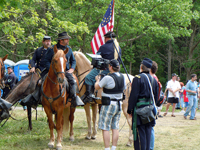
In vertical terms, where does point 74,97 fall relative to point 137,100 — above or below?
below

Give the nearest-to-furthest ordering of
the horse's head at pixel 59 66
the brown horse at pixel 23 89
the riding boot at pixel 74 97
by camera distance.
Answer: the horse's head at pixel 59 66, the riding boot at pixel 74 97, the brown horse at pixel 23 89

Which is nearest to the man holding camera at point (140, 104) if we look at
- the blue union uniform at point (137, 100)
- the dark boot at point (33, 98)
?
the blue union uniform at point (137, 100)

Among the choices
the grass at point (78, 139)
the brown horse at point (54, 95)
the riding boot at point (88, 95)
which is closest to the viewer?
the brown horse at point (54, 95)

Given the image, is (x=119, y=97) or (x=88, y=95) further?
(x=88, y=95)

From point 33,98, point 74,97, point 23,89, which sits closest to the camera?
point 74,97

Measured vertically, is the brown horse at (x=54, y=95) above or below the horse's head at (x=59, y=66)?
below

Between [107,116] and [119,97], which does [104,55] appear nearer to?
[119,97]

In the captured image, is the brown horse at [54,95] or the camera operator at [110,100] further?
the brown horse at [54,95]

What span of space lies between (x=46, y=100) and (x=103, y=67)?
1767mm

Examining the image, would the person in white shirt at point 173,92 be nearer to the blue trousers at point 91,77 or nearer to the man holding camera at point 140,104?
the blue trousers at point 91,77

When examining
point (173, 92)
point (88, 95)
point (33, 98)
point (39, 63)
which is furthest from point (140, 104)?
point (173, 92)

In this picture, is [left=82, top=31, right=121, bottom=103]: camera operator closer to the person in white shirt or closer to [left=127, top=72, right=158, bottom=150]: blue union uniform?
[left=127, top=72, right=158, bottom=150]: blue union uniform

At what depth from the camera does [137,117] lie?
5.93 m

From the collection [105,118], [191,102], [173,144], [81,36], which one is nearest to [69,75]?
[105,118]
